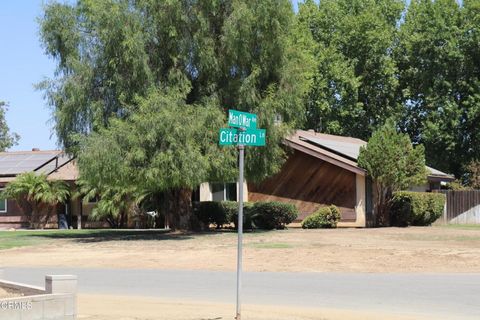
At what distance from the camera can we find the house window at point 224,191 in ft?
122

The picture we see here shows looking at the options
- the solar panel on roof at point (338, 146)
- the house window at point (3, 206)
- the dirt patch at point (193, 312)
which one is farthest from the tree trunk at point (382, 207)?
the house window at point (3, 206)

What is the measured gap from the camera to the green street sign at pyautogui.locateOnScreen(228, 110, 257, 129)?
34.4 feet

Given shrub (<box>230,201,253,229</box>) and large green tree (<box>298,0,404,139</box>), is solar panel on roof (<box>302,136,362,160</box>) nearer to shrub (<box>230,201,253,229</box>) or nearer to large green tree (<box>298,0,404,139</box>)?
shrub (<box>230,201,253,229</box>)

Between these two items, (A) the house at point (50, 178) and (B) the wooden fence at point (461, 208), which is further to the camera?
(A) the house at point (50, 178)

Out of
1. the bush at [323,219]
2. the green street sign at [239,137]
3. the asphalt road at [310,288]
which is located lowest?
the asphalt road at [310,288]

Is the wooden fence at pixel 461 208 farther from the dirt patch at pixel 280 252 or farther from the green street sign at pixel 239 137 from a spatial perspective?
the green street sign at pixel 239 137

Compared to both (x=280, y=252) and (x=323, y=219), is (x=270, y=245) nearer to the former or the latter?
(x=280, y=252)

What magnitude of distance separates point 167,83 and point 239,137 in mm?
17645

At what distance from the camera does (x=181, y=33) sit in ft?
93.1

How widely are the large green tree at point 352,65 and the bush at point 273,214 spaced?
21.0 m

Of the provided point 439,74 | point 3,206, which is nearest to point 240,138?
point 3,206

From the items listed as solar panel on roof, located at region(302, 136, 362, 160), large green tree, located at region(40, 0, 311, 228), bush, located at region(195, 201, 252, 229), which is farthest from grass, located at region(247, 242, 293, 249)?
solar panel on roof, located at region(302, 136, 362, 160)

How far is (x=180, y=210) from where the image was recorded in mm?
31156

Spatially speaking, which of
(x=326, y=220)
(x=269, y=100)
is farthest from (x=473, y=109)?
(x=269, y=100)
